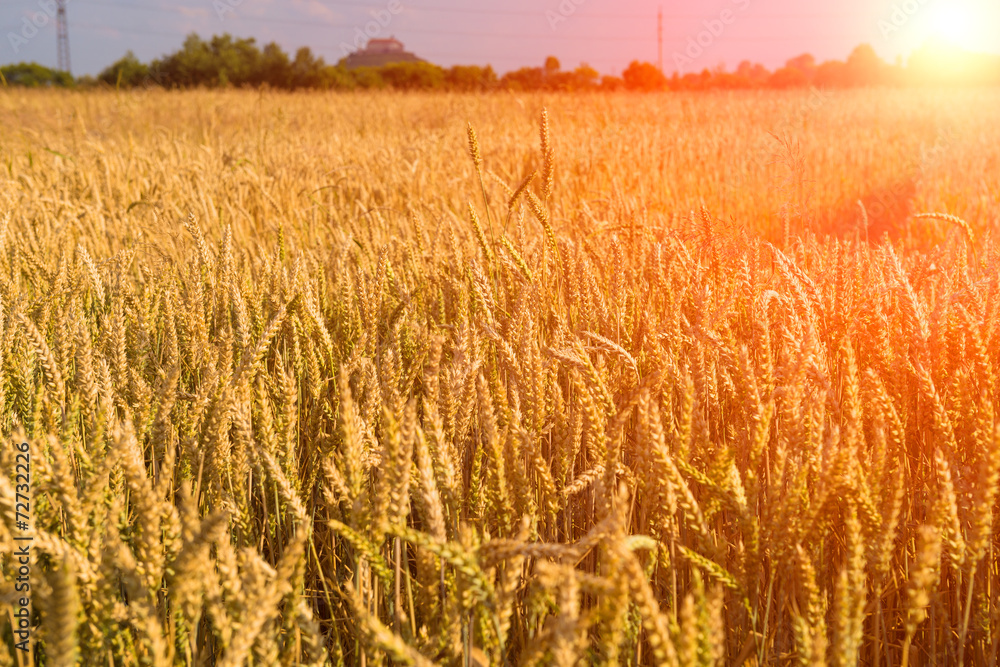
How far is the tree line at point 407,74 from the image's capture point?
14.9 m

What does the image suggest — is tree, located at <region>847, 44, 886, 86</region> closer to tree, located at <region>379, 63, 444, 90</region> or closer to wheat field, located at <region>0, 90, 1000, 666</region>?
tree, located at <region>379, 63, 444, 90</region>

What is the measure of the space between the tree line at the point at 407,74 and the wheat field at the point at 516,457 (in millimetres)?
12032

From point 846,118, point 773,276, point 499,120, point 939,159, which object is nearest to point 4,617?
point 773,276

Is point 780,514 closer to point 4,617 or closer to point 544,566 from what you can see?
point 544,566

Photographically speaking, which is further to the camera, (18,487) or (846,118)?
(846,118)

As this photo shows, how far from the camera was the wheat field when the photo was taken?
0.68 meters

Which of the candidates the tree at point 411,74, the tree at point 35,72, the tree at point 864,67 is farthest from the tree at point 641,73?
the tree at point 35,72

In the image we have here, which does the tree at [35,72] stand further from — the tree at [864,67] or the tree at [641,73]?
the tree at [864,67]

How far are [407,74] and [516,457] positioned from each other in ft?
70.5

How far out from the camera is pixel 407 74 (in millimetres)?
20484

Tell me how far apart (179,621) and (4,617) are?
0.30 meters

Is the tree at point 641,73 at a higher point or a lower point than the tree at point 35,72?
lower

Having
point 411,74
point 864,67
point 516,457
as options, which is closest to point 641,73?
point 411,74

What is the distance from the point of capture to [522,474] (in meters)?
0.88
